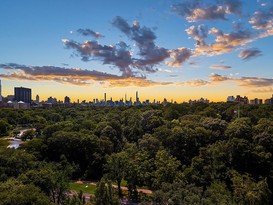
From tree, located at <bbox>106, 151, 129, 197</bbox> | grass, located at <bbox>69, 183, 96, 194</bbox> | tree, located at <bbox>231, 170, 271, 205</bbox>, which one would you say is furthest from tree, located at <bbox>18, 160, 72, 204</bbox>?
tree, located at <bbox>231, 170, 271, 205</bbox>

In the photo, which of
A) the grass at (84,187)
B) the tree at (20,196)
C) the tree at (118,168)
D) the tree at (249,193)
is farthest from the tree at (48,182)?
the tree at (249,193)

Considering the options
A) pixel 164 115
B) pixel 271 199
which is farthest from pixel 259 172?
pixel 164 115

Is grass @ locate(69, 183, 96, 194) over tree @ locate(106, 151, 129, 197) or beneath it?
beneath

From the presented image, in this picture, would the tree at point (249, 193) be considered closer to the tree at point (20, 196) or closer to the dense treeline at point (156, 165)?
the dense treeline at point (156, 165)

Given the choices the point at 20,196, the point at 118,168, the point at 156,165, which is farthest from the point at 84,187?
the point at 20,196

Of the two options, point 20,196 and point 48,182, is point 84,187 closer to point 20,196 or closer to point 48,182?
point 48,182

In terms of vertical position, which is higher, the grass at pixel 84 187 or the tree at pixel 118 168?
the tree at pixel 118 168

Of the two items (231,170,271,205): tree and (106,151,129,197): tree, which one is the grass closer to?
(106,151,129,197): tree

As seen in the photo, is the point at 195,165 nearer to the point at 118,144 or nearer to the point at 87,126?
the point at 118,144
